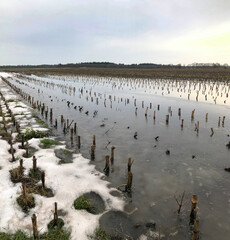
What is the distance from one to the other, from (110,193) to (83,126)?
27.7 feet

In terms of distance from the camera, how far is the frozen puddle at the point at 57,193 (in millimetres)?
5467

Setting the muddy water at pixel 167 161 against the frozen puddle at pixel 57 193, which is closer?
the frozen puddle at pixel 57 193

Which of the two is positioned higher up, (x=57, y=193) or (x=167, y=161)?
(x=167, y=161)

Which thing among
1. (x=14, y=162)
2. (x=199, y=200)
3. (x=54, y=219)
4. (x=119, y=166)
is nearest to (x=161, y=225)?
(x=199, y=200)

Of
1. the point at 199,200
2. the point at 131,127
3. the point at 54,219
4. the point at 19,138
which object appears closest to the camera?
the point at 54,219

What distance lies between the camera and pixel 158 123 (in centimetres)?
1564

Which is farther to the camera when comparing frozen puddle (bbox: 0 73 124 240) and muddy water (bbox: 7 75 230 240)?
muddy water (bbox: 7 75 230 240)

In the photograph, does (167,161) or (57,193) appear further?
(167,161)

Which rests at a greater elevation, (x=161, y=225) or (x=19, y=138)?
(x=19, y=138)

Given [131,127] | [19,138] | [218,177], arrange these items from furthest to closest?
[131,127] < [19,138] < [218,177]

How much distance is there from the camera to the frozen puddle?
5467 millimetres

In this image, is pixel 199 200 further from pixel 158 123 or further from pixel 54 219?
pixel 158 123

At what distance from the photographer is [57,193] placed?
22.5 feet

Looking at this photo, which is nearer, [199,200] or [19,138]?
[199,200]
